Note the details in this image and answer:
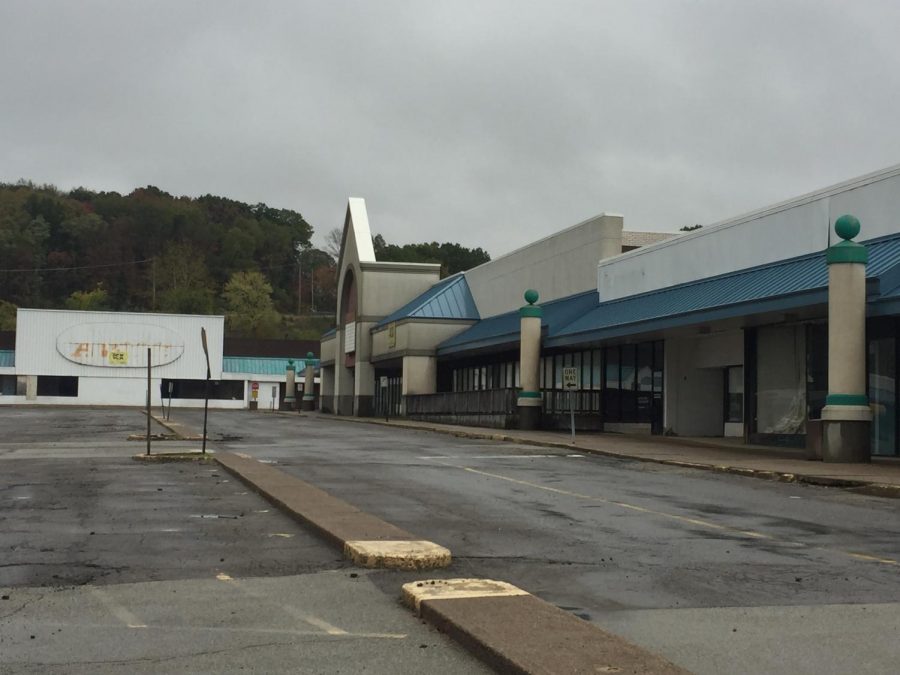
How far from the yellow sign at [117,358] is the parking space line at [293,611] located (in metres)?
87.3

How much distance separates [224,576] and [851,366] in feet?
55.6

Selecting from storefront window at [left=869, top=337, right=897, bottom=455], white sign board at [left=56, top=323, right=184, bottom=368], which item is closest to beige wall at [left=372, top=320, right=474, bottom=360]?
storefront window at [left=869, top=337, right=897, bottom=455]

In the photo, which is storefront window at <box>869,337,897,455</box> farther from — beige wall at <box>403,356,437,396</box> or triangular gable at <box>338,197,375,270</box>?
triangular gable at <box>338,197,375,270</box>

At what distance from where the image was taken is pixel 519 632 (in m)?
5.99

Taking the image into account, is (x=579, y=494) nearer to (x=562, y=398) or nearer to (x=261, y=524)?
(x=261, y=524)

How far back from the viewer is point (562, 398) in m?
40.3

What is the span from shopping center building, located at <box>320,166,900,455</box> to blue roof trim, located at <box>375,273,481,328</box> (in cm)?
11

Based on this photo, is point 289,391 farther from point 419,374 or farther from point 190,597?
point 190,597

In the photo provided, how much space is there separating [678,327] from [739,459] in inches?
294

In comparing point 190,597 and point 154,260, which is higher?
point 154,260

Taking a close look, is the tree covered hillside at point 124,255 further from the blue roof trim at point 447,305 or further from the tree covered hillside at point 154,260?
the blue roof trim at point 447,305

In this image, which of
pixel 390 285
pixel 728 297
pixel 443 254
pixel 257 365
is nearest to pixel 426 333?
pixel 390 285

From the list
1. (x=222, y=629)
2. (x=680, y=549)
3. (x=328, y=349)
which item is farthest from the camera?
(x=328, y=349)

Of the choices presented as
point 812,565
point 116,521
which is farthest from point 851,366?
point 116,521
